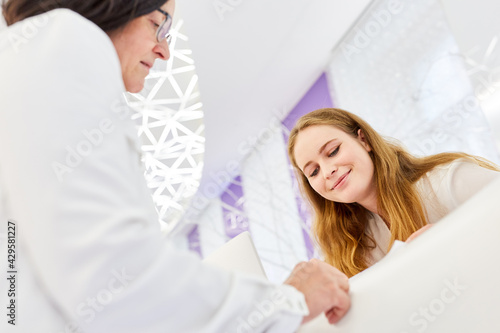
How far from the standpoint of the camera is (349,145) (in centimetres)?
164

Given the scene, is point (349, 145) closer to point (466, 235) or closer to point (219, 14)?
point (466, 235)

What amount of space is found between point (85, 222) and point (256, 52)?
3.67m

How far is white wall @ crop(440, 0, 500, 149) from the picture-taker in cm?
237

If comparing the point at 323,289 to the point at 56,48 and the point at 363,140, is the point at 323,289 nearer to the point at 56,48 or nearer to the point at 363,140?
the point at 56,48

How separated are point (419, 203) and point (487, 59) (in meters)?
1.37

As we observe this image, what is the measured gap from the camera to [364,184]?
1590 millimetres

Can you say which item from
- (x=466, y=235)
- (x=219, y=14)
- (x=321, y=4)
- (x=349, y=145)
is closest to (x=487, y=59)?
(x=349, y=145)

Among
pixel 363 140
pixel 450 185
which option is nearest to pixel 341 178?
pixel 363 140

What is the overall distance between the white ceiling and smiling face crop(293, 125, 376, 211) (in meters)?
1.94

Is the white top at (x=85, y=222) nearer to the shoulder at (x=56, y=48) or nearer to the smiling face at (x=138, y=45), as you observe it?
the shoulder at (x=56, y=48)

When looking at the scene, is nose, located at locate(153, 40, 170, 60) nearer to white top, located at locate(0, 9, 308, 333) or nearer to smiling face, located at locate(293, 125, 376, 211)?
white top, located at locate(0, 9, 308, 333)

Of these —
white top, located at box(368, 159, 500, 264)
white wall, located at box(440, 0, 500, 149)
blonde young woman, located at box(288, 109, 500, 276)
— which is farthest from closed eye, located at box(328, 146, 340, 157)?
white wall, located at box(440, 0, 500, 149)

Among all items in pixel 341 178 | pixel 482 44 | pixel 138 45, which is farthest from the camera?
pixel 482 44

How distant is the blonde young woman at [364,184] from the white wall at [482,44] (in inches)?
37.9
